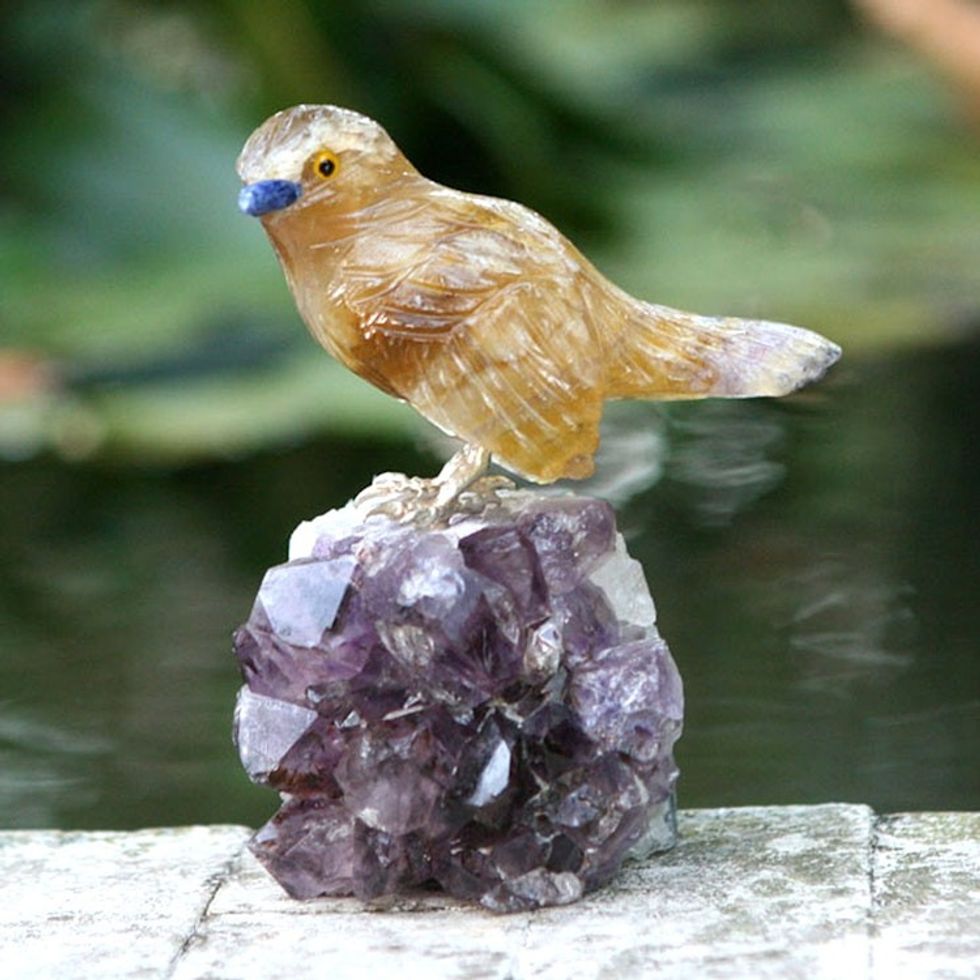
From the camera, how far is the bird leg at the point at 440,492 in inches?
51.5

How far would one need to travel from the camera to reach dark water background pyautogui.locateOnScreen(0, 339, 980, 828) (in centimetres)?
188

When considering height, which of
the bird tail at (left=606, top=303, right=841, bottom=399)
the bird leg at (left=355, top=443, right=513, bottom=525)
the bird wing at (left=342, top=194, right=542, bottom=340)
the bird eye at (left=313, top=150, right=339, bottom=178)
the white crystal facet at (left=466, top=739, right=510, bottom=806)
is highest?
the bird eye at (left=313, top=150, right=339, bottom=178)

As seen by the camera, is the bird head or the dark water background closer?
the bird head

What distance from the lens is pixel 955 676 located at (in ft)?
6.72

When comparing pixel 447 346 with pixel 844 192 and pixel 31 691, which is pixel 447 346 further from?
pixel 844 192

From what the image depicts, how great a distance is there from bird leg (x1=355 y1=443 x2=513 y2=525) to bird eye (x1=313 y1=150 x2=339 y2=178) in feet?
0.64

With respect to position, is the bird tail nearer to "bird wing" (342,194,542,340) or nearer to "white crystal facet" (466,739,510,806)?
"bird wing" (342,194,542,340)

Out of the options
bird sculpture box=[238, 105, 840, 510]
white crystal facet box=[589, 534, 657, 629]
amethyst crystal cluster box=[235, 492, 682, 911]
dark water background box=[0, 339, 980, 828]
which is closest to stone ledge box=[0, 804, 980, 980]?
amethyst crystal cluster box=[235, 492, 682, 911]

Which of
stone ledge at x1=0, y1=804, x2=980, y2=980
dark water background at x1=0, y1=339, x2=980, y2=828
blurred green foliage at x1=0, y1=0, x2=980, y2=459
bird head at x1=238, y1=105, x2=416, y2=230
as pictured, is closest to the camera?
stone ledge at x1=0, y1=804, x2=980, y2=980

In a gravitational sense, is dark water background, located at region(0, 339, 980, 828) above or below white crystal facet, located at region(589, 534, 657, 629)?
below

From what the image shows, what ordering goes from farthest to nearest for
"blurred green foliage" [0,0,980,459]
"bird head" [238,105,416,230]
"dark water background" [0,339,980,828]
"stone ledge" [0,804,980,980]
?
"blurred green foliage" [0,0,980,459], "dark water background" [0,339,980,828], "bird head" [238,105,416,230], "stone ledge" [0,804,980,980]

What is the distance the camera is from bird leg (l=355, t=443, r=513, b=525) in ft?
4.29

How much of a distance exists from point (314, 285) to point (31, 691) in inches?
38.6

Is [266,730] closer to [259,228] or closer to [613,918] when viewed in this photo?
[613,918]
